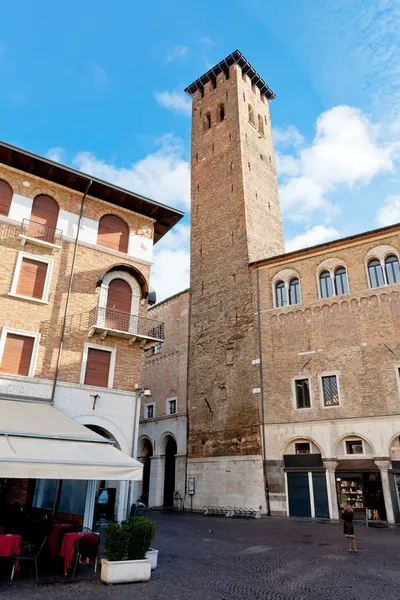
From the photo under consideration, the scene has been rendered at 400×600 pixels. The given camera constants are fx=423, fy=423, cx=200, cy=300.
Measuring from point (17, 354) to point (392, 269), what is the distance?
1651 centimetres

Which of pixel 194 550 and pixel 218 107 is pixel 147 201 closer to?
pixel 194 550

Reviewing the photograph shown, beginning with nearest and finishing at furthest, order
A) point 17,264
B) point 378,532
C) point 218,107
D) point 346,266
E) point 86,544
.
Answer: point 86,544 → point 17,264 → point 378,532 → point 346,266 → point 218,107

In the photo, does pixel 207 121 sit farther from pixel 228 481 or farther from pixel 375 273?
pixel 228 481

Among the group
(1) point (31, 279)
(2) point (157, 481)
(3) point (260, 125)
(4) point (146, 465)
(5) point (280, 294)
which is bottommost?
(2) point (157, 481)

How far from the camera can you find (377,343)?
19141 millimetres

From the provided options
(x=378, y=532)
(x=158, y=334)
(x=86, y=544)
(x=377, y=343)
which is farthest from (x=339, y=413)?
(x=86, y=544)

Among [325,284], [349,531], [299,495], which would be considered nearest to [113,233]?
[325,284]

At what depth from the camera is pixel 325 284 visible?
21.5m

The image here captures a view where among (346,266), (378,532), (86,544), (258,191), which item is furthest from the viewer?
(258,191)

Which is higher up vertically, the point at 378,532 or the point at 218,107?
the point at 218,107

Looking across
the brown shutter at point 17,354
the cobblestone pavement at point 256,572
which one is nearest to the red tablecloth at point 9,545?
the cobblestone pavement at point 256,572

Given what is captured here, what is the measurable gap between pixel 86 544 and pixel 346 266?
17298 mm

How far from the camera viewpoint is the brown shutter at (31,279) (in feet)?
44.3

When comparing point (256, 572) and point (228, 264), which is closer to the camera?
point (256, 572)
